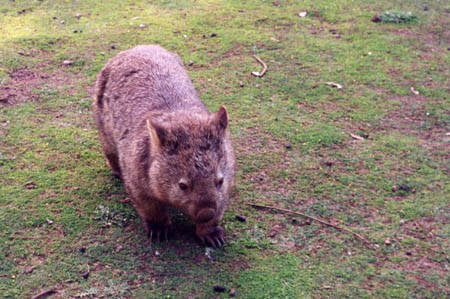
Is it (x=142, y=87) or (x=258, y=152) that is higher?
(x=142, y=87)

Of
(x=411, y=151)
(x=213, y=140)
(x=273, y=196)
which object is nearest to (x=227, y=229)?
(x=273, y=196)

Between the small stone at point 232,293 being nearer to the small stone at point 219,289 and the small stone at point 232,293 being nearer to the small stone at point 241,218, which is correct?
the small stone at point 219,289

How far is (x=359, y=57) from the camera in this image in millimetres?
6535

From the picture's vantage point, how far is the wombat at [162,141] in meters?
3.26

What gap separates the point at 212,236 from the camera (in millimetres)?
3734

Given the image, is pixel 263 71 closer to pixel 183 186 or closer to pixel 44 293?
pixel 183 186

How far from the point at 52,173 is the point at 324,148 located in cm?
284

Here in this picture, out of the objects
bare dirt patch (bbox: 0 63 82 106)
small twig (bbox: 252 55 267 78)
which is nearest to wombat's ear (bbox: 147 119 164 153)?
bare dirt patch (bbox: 0 63 82 106)

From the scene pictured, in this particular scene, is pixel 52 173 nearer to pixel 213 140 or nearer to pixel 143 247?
pixel 143 247

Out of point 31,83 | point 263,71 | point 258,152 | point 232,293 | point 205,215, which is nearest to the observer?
point 205,215

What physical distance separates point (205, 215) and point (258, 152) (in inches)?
69.5

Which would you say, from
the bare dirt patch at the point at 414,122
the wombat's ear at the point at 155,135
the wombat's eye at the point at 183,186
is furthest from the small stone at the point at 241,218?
the bare dirt patch at the point at 414,122

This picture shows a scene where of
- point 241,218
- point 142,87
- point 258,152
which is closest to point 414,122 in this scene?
point 258,152

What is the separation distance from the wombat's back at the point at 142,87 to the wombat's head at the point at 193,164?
1.60 feet
